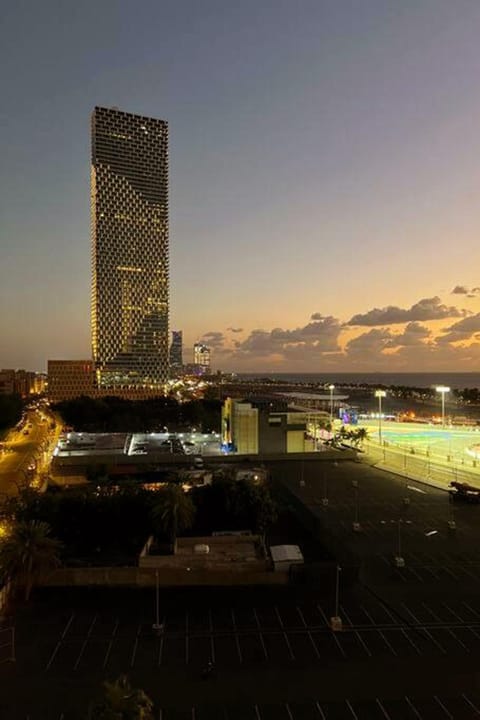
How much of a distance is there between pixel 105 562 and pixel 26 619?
24.5 feet

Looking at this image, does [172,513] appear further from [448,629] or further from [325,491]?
[448,629]

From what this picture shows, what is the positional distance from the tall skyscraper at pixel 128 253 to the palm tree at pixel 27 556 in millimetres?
141058

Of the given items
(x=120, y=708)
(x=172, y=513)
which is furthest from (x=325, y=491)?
(x=120, y=708)

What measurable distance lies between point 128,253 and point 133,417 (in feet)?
281

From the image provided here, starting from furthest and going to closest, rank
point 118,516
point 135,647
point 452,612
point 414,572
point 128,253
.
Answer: point 128,253 < point 118,516 < point 414,572 < point 452,612 < point 135,647

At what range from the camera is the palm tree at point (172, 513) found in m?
32.7

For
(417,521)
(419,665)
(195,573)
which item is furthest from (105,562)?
(417,521)

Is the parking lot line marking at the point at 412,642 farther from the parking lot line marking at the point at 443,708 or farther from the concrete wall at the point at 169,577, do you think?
the concrete wall at the point at 169,577

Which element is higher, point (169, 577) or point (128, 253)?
point (128, 253)

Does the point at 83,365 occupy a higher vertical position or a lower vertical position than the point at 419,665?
higher

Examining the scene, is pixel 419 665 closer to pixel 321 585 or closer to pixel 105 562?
pixel 321 585

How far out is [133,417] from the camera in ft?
327

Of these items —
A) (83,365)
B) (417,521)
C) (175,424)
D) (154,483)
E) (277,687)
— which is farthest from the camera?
(83,365)

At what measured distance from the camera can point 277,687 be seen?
17.8m
